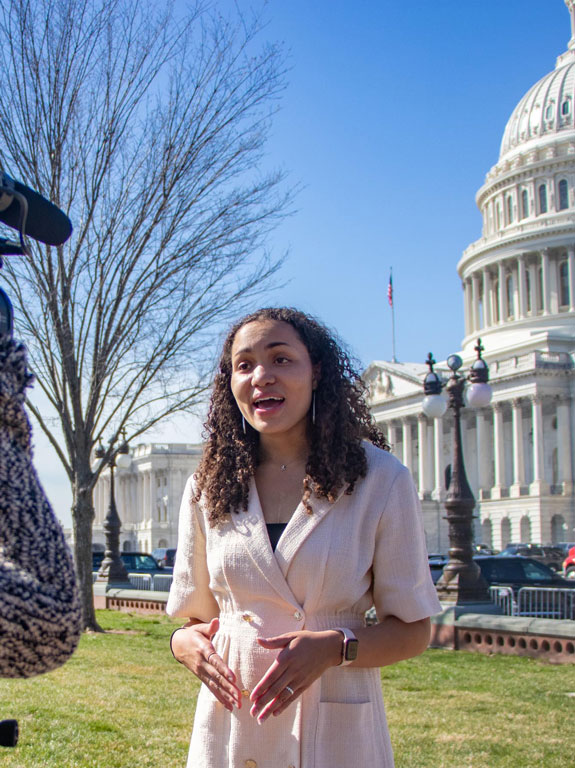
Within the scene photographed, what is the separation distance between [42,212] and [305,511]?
3.96 feet

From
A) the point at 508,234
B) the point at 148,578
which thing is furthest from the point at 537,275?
the point at 148,578

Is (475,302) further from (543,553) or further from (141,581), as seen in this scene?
(141,581)

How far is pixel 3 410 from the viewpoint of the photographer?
5.20 ft

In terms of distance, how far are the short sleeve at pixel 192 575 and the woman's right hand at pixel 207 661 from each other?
10cm

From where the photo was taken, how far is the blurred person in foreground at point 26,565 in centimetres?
154

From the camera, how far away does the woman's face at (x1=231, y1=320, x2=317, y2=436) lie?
2.96 m

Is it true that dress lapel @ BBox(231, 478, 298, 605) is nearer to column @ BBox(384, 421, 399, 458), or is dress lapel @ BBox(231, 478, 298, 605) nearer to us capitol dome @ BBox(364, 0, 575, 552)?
us capitol dome @ BBox(364, 0, 575, 552)

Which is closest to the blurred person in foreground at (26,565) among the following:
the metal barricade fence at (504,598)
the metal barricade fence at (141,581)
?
the metal barricade fence at (504,598)

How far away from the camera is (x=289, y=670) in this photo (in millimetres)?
2412

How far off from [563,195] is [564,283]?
8.15 metres

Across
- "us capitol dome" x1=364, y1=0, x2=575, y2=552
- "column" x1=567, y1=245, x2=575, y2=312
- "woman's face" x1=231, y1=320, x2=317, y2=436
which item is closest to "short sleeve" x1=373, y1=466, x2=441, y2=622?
"woman's face" x1=231, y1=320, x2=317, y2=436

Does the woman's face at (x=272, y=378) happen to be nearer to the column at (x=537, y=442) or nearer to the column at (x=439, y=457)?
the column at (x=537, y=442)

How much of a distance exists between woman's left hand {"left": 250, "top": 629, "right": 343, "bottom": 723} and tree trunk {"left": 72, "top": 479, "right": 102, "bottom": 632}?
1477 cm

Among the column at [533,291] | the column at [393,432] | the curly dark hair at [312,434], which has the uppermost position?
the column at [533,291]
